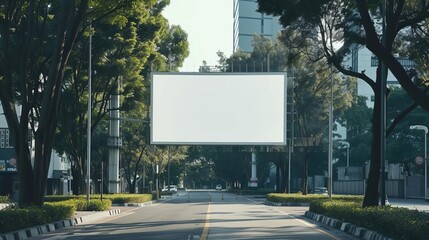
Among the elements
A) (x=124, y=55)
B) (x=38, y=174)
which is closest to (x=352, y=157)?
(x=124, y=55)

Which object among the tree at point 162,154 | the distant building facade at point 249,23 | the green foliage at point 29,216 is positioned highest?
the distant building facade at point 249,23

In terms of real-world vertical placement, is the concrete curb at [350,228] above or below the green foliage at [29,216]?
below

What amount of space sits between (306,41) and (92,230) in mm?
16220

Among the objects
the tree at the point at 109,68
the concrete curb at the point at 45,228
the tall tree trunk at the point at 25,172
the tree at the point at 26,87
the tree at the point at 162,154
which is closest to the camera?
the concrete curb at the point at 45,228

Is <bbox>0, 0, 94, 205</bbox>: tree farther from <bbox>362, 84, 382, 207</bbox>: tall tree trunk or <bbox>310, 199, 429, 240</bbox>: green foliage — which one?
<bbox>310, 199, 429, 240</bbox>: green foliage

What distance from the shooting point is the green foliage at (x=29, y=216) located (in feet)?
62.3

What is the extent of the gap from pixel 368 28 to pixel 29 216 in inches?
448

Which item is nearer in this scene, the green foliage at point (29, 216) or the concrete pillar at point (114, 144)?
the green foliage at point (29, 216)

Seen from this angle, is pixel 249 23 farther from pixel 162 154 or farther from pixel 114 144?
pixel 114 144

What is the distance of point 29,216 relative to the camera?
2125cm

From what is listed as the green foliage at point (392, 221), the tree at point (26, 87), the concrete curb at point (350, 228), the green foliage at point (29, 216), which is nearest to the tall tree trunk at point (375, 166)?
the green foliage at point (392, 221)

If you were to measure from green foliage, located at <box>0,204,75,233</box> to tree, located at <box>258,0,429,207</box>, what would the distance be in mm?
9538

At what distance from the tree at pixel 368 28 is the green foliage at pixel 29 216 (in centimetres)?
954

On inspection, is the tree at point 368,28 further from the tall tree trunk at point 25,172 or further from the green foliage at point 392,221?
the tall tree trunk at point 25,172
